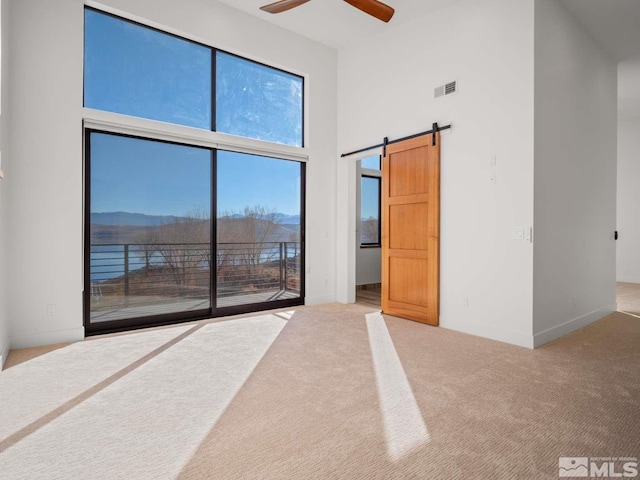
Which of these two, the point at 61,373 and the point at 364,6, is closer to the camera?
the point at 61,373

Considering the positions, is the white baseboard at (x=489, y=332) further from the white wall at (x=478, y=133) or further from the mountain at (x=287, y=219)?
the mountain at (x=287, y=219)

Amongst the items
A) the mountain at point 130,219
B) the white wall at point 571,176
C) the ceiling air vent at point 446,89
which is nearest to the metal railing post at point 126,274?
the mountain at point 130,219

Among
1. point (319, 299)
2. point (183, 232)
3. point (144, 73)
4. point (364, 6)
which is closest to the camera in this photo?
point (364, 6)

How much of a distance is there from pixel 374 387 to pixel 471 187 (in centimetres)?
240

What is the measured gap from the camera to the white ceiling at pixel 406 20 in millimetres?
3836

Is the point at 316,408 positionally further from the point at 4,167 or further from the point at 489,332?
the point at 4,167

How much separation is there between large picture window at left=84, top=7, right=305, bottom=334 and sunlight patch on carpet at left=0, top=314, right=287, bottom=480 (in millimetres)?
1565

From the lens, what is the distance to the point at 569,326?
12.9ft

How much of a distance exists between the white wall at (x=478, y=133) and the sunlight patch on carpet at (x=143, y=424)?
2336 mm

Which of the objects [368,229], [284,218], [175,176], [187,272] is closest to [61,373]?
[187,272]

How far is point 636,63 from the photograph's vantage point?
496 cm

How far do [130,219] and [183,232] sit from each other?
66cm

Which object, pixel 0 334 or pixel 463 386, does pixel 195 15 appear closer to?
pixel 0 334

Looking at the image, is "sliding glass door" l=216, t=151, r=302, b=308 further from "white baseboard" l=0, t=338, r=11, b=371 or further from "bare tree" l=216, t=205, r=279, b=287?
"white baseboard" l=0, t=338, r=11, b=371
